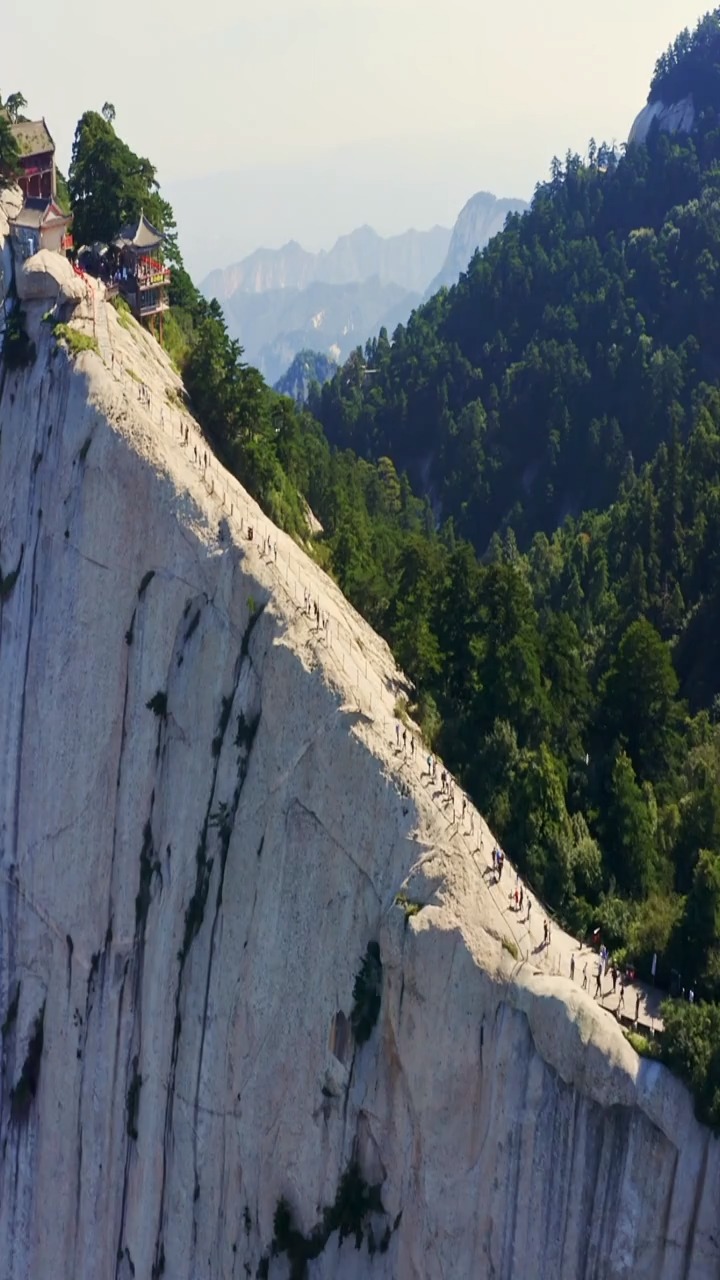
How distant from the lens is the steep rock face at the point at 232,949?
94.6 feet

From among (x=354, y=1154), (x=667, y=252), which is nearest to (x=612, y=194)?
(x=667, y=252)

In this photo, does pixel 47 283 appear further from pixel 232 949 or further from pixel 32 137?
pixel 232 949

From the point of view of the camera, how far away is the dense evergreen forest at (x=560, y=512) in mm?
34031

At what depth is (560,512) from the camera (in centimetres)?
9725

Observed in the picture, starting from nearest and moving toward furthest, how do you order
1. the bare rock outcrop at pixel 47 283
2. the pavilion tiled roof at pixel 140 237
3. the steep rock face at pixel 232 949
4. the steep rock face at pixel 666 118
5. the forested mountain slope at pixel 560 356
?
the steep rock face at pixel 232 949, the bare rock outcrop at pixel 47 283, the pavilion tiled roof at pixel 140 237, the forested mountain slope at pixel 560 356, the steep rock face at pixel 666 118

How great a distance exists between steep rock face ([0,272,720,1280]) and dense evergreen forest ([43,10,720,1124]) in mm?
2965

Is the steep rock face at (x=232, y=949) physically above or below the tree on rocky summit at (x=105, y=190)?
below

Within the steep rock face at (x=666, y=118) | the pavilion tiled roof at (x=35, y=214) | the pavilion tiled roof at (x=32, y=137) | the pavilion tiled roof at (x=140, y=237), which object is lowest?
the pavilion tiled roof at (x=35, y=214)

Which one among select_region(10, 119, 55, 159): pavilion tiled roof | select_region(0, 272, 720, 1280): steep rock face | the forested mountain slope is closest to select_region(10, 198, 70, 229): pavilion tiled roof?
select_region(0, 272, 720, 1280): steep rock face

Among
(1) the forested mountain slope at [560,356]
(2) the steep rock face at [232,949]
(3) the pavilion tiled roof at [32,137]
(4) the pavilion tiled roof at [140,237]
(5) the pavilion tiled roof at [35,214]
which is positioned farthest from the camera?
(1) the forested mountain slope at [560,356]

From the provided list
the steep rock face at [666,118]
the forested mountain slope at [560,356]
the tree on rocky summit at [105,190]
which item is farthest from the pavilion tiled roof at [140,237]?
the steep rock face at [666,118]

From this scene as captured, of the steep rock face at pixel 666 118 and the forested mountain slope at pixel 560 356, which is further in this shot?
the steep rock face at pixel 666 118

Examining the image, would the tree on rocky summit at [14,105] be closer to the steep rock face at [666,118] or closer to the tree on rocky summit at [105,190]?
the tree on rocky summit at [105,190]

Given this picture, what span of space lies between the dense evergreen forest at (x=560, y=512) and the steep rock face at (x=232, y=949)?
2.96m
